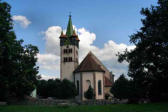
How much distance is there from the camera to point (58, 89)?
2008 inches

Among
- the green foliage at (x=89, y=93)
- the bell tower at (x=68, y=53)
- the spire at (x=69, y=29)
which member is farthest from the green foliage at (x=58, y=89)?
the spire at (x=69, y=29)

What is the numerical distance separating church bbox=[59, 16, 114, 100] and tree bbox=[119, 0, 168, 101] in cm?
2261

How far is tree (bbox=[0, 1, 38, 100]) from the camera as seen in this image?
27281mm

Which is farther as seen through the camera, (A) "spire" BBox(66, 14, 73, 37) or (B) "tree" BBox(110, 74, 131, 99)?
(A) "spire" BBox(66, 14, 73, 37)

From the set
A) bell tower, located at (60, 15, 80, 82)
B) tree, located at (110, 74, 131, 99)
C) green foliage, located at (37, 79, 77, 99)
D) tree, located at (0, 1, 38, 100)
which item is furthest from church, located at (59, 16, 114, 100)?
tree, located at (0, 1, 38, 100)

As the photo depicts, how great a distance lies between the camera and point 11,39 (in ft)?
90.9

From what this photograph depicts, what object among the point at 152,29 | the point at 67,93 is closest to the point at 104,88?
the point at 67,93

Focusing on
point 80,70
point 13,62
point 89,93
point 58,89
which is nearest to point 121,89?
point 89,93

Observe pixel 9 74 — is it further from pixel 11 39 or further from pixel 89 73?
pixel 89 73

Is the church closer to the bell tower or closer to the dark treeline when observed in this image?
the bell tower

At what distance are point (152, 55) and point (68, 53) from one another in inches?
1477

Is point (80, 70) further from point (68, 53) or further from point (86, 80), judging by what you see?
point (68, 53)

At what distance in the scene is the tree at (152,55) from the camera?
25016 mm

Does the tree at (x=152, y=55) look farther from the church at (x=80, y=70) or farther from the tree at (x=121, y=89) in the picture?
the church at (x=80, y=70)
